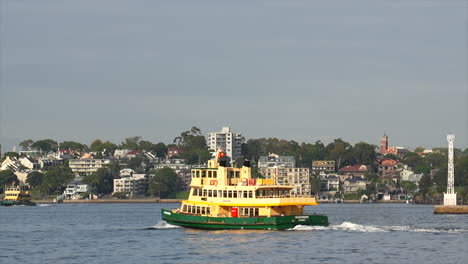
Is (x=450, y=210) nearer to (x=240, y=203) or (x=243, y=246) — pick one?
(x=240, y=203)

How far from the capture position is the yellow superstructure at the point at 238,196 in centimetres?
8838

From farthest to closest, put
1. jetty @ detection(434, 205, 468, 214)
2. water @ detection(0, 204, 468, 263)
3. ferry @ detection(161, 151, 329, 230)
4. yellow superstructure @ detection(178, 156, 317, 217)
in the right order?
jetty @ detection(434, 205, 468, 214) < yellow superstructure @ detection(178, 156, 317, 217) < ferry @ detection(161, 151, 329, 230) < water @ detection(0, 204, 468, 263)

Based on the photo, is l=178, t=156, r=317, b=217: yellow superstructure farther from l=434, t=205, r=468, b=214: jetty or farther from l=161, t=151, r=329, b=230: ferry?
l=434, t=205, r=468, b=214: jetty

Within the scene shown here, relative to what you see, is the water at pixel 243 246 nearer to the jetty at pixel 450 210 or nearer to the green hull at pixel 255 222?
the green hull at pixel 255 222

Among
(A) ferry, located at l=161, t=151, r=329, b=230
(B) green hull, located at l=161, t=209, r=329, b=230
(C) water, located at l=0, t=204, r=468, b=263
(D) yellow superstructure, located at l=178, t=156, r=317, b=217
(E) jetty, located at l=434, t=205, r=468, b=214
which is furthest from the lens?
(E) jetty, located at l=434, t=205, r=468, b=214

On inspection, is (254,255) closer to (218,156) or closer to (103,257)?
(103,257)

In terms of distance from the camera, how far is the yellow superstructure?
3479 inches

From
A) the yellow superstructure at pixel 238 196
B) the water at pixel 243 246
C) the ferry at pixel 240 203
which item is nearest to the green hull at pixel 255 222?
the ferry at pixel 240 203

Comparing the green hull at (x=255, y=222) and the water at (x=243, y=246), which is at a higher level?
the green hull at (x=255, y=222)

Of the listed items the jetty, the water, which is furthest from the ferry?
the jetty

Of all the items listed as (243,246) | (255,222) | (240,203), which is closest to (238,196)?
(240,203)

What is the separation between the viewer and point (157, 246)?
78.9 meters

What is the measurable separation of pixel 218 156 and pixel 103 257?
76.3ft

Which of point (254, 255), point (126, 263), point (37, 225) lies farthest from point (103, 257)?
point (37, 225)
